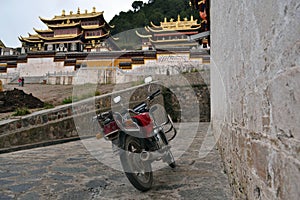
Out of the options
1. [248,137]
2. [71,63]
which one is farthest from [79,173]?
[71,63]

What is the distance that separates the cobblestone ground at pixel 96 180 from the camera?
3035 millimetres

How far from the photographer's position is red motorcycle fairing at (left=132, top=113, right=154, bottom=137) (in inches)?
128

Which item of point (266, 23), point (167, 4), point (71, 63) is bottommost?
point (266, 23)

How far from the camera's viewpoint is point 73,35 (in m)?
31.1

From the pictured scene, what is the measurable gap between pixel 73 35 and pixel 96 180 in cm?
2996

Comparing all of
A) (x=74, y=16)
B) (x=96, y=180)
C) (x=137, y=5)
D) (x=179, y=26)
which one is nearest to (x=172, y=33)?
(x=179, y=26)

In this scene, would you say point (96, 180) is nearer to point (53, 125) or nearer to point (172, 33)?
point (53, 125)

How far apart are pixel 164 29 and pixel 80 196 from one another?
111 feet

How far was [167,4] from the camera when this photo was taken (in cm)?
5650

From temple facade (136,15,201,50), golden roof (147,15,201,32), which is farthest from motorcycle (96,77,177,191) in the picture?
golden roof (147,15,201,32)

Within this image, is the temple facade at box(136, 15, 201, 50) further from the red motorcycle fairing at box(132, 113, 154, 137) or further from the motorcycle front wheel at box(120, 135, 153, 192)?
the motorcycle front wheel at box(120, 135, 153, 192)

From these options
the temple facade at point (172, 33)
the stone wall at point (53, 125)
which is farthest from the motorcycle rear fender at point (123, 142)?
the temple facade at point (172, 33)

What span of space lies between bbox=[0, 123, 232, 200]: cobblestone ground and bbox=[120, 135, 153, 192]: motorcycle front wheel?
13cm

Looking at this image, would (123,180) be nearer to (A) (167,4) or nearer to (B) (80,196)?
(B) (80,196)
